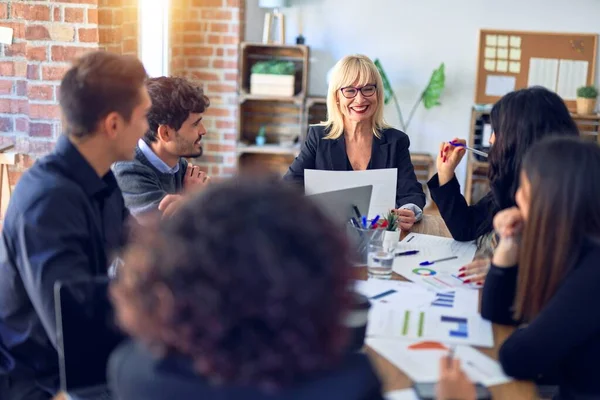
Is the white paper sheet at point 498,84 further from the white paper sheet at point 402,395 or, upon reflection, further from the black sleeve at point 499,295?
the white paper sheet at point 402,395

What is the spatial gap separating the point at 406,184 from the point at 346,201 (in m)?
0.83

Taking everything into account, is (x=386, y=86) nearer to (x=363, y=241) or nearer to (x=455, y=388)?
(x=363, y=241)

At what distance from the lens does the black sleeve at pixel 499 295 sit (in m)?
1.74

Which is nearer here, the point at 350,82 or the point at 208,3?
the point at 350,82

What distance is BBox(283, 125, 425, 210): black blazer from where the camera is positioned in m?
3.05

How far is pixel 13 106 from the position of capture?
321 cm

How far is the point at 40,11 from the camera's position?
3025mm

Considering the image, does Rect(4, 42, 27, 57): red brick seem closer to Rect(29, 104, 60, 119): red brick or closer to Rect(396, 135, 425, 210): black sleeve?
Rect(29, 104, 60, 119): red brick

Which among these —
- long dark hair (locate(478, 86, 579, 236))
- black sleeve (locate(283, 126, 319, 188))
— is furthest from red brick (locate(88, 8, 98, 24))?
long dark hair (locate(478, 86, 579, 236))

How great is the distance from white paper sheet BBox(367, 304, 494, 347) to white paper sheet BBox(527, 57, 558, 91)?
4.07 m

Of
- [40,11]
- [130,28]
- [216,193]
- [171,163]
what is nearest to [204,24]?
[130,28]

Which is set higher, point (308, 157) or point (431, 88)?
point (431, 88)

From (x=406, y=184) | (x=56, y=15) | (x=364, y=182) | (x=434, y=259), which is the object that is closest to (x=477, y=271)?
(x=434, y=259)

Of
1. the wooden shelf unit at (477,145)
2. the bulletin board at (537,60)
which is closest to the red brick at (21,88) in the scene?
the wooden shelf unit at (477,145)
